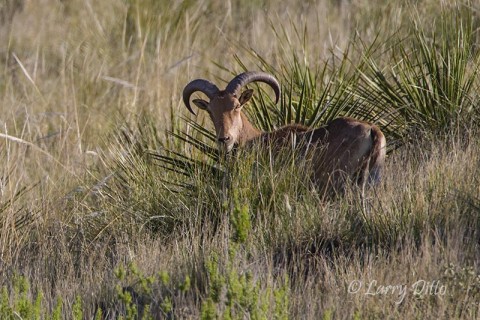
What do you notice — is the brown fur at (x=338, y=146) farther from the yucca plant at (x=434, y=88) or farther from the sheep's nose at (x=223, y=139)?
the yucca plant at (x=434, y=88)

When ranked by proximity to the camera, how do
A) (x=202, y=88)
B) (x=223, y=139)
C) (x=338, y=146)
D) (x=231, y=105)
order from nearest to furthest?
(x=338, y=146)
(x=223, y=139)
(x=231, y=105)
(x=202, y=88)

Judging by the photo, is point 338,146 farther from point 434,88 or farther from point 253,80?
point 434,88

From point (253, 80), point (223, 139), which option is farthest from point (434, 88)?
point (223, 139)

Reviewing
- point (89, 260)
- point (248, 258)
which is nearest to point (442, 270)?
point (248, 258)

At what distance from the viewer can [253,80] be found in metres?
9.09

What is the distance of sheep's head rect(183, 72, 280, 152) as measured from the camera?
9.05 meters

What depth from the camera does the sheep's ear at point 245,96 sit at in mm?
9198

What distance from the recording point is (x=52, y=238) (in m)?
8.73
